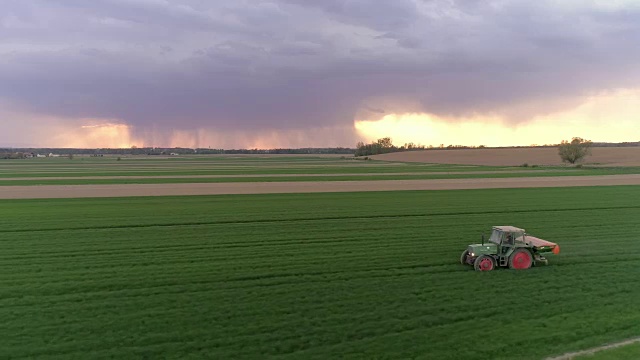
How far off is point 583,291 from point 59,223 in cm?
2680

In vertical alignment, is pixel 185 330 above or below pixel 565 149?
below

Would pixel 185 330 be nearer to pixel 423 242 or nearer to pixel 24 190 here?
pixel 423 242

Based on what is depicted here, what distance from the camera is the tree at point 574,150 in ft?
391

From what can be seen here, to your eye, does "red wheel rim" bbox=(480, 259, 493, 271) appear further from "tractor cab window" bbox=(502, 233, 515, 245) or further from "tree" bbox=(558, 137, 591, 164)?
"tree" bbox=(558, 137, 591, 164)

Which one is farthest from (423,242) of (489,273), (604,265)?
(604,265)

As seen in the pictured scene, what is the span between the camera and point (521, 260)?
60.3 ft

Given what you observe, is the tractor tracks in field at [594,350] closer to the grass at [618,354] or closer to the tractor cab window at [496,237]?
the grass at [618,354]

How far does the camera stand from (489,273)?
1761cm

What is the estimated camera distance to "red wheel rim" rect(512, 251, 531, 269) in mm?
18312

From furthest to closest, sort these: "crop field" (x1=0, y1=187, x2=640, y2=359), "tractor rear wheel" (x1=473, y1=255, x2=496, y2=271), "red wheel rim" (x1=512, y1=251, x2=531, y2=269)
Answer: "red wheel rim" (x1=512, y1=251, x2=531, y2=269) < "tractor rear wheel" (x1=473, y1=255, x2=496, y2=271) < "crop field" (x1=0, y1=187, x2=640, y2=359)

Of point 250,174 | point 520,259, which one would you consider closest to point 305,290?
point 520,259

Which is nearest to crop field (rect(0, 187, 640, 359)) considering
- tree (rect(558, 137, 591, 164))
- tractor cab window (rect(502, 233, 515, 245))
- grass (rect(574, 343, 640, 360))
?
grass (rect(574, 343, 640, 360))

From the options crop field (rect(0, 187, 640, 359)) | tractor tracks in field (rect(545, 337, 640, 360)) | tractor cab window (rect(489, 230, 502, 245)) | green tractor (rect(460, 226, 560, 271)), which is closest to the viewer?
tractor tracks in field (rect(545, 337, 640, 360))

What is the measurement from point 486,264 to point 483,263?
0.13 metres
